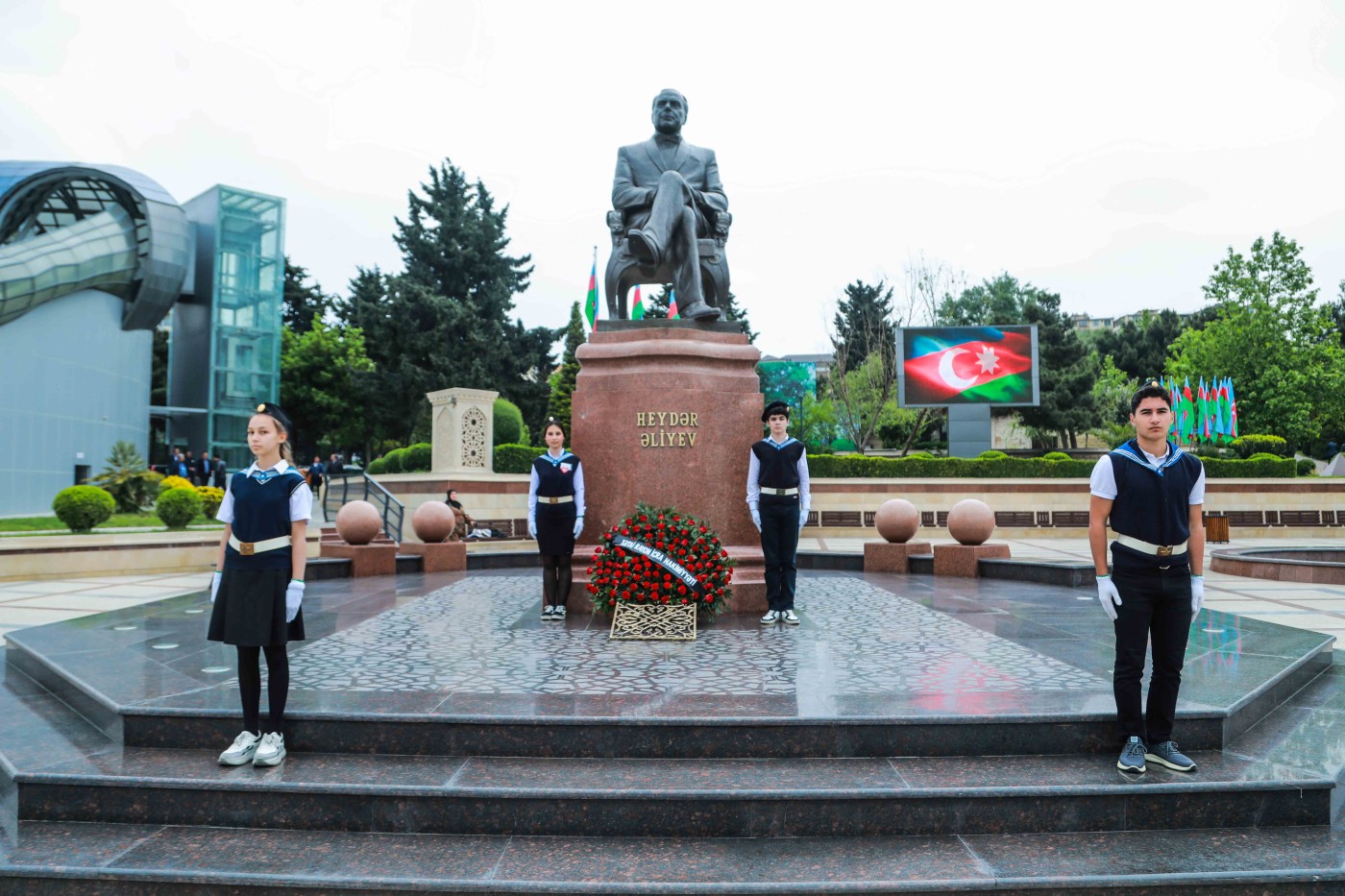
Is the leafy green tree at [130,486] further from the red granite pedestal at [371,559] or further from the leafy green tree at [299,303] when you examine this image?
the leafy green tree at [299,303]

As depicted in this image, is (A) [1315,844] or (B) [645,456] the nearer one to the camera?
(A) [1315,844]

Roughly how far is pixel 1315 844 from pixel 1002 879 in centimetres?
133

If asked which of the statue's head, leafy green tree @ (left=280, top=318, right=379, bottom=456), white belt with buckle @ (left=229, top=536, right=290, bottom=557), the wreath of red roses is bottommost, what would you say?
the wreath of red roses

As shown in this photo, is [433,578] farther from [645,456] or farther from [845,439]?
[845,439]

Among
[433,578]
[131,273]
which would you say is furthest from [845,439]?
[433,578]

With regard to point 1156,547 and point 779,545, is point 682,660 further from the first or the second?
point 1156,547

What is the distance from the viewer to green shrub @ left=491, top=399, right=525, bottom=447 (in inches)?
1020

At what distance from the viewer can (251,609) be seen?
376 centimetres

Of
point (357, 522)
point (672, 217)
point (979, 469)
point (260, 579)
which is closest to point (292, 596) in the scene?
point (260, 579)

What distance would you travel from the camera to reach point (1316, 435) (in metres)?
34.6

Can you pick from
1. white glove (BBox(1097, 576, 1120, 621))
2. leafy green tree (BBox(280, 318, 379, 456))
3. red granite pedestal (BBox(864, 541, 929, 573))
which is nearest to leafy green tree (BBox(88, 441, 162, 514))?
red granite pedestal (BBox(864, 541, 929, 573))

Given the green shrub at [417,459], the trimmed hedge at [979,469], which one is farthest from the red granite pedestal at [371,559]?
the green shrub at [417,459]

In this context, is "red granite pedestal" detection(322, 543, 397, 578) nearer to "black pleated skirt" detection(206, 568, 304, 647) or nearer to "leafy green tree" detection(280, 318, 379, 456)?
"black pleated skirt" detection(206, 568, 304, 647)

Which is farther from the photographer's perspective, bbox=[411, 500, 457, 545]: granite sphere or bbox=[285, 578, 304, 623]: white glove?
bbox=[411, 500, 457, 545]: granite sphere
